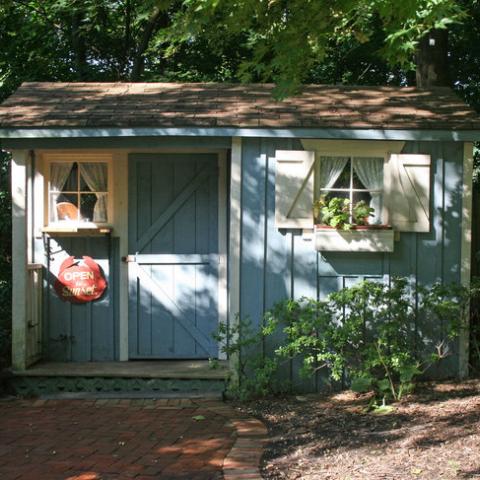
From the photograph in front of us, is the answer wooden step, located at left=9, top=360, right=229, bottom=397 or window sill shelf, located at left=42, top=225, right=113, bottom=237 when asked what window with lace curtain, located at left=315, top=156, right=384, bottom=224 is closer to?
wooden step, located at left=9, top=360, right=229, bottom=397

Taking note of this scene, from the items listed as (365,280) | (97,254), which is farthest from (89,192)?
(365,280)

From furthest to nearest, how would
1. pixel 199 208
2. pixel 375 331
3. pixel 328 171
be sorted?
pixel 199 208, pixel 328 171, pixel 375 331

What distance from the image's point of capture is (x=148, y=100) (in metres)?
6.89

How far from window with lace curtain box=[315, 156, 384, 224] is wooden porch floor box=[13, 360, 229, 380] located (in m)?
2.07

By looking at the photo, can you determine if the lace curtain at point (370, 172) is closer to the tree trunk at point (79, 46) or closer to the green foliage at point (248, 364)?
the green foliage at point (248, 364)

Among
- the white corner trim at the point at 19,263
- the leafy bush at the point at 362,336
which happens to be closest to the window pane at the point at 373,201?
the leafy bush at the point at 362,336

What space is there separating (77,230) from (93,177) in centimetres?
65

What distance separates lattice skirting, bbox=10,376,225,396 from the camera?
6.42m

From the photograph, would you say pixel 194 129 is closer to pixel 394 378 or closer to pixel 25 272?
pixel 25 272

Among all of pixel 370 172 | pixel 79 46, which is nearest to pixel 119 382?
pixel 370 172

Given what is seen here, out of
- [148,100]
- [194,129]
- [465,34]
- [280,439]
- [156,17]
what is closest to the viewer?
[280,439]

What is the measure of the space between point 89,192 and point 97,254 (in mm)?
685

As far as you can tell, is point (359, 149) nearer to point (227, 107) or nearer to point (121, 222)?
point (227, 107)

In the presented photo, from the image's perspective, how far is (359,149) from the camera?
6383mm
